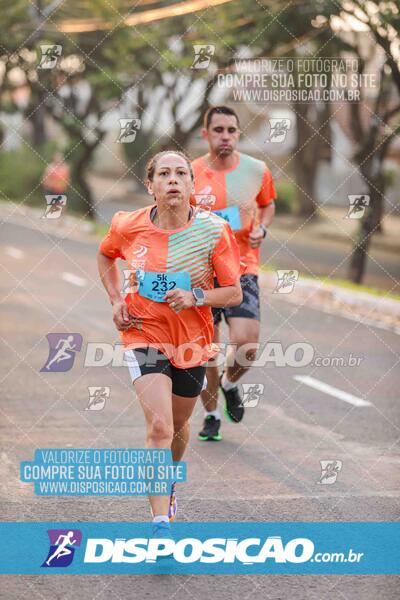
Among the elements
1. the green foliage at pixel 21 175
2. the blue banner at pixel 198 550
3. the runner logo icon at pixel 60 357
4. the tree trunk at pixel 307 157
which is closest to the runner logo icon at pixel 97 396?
the runner logo icon at pixel 60 357

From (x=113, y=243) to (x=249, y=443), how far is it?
275cm

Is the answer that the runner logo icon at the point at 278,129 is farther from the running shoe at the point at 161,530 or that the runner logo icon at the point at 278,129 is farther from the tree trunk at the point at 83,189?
the tree trunk at the point at 83,189

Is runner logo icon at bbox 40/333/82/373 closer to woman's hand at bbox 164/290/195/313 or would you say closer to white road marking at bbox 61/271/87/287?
woman's hand at bbox 164/290/195/313

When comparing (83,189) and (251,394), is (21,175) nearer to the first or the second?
(83,189)

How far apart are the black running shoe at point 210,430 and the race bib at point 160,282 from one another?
2785mm

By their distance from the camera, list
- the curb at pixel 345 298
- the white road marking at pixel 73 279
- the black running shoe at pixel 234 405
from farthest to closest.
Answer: the white road marking at pixel 73 279
the curb at pixel 345 298
the black running shoe at pixel 234 405

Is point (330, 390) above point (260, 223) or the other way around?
the other way around

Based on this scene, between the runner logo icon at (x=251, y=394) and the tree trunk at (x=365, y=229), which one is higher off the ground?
the runner logo icon at (x=251, y=394)

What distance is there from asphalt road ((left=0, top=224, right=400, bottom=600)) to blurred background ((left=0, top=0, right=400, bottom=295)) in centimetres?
213

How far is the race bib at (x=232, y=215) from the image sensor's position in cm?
917

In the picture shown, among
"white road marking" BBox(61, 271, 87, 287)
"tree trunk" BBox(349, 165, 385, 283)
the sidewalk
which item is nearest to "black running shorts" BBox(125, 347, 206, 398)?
"tree trunk" BBox(349, 165, 385, 283)

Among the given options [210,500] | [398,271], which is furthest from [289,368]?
[398,271]

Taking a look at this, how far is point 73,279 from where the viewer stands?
2064 cm

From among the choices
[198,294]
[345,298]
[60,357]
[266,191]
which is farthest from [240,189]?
[345,298]
